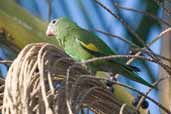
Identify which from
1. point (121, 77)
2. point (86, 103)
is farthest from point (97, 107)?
point (121, 77)

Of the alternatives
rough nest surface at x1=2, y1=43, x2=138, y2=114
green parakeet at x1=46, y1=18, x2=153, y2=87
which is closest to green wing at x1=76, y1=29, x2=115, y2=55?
green parakeet at x1=46, y1=18, x2=153, y2=87

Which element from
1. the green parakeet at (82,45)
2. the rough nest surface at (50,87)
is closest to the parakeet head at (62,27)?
the green parakeet at (82,45)

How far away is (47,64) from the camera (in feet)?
3.93

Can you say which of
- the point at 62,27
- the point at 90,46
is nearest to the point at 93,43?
the point at 90,46

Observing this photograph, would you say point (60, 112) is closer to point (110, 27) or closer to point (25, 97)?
point (25, 97)

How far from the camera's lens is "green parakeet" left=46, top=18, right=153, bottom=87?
2125 mm

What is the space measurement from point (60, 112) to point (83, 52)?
1.15 meters

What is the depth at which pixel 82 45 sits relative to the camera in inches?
91.6

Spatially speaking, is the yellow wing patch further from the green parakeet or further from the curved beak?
the curved beak

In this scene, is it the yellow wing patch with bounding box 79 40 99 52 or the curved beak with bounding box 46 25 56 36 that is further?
the yellow wing patch with bounding box 79 40 99 52

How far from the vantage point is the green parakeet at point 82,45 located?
2.12m

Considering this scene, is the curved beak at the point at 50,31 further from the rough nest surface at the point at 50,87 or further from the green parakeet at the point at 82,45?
the rough nest surface at the point at 50,87

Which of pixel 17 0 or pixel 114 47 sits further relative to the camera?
pixel 17 0

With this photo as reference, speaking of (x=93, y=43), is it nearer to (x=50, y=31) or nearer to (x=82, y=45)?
(x=82, y=45)
